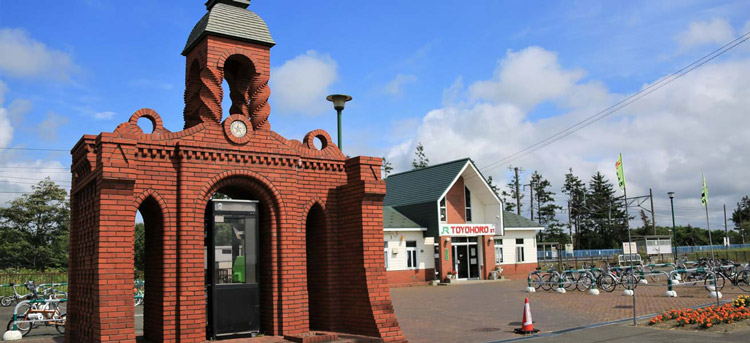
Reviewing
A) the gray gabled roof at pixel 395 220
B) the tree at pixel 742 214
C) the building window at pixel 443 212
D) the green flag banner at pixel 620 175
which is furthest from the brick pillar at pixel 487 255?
the tree at pixel 742 214

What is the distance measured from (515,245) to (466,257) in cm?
444

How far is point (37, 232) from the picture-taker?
4831cm

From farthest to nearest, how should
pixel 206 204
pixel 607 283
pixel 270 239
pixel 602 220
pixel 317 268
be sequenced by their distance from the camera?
pixel 602 220, pixel 607 283, pixel 317 268, pixel 270 239, pixel 206 204

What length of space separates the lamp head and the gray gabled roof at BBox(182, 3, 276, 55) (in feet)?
9.31

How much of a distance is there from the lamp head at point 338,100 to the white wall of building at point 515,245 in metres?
24.4

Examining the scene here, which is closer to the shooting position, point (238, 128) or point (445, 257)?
point (238, 128)

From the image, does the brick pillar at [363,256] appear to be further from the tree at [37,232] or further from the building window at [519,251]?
the tree at [37,232]

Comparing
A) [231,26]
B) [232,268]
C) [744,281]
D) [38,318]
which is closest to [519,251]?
[744,281]

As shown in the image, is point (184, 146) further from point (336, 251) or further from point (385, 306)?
point (385, 306)

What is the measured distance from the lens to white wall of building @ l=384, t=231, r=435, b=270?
3131cm

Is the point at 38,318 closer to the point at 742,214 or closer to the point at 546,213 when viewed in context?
the point at 546,213

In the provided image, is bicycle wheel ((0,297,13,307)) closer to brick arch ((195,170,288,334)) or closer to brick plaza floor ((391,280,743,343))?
brick plaza floor ((391,280,743,343))

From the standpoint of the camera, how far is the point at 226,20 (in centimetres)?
1080

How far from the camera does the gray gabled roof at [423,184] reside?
109ft
